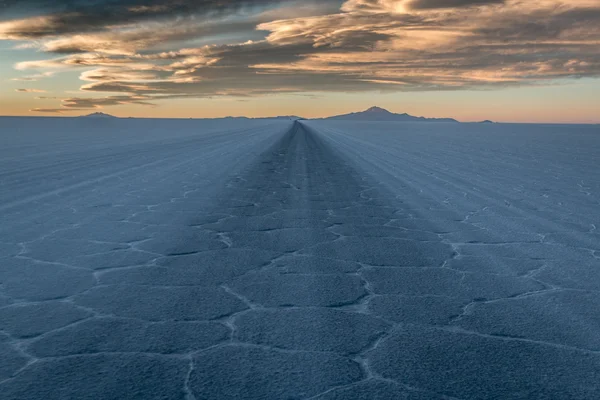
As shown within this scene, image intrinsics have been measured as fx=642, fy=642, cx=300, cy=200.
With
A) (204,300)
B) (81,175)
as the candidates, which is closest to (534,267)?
(204,300)


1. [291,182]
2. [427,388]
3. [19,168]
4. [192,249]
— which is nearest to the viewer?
[427,388]

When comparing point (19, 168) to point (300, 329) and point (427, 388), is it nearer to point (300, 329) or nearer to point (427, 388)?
point (300, 329)

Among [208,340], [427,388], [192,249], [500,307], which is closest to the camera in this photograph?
[427,388]

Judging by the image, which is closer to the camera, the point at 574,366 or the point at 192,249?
the point at 574,366

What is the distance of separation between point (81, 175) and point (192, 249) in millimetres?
7517

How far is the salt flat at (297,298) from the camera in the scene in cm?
277

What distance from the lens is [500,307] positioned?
3828 millimetres

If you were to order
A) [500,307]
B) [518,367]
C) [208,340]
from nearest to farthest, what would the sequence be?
[518,367] < [208,340] < [500,307]

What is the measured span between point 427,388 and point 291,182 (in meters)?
8.28

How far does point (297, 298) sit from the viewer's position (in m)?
3.98

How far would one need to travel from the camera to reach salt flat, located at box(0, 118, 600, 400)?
2773 mm

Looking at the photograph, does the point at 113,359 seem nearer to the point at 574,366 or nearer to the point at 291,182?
the point at 574,366

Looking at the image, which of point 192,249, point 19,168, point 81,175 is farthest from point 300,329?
point 19,168

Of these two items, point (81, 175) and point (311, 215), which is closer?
point (311, 215)
